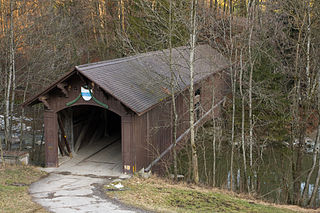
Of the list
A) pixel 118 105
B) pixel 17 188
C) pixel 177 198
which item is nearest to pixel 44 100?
pixel 118 105

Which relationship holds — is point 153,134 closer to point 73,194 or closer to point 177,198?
point 177,198

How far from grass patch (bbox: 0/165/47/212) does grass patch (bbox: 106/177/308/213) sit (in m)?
2.42

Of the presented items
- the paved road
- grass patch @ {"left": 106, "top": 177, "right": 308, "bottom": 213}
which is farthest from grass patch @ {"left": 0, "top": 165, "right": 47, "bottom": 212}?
grass patch @ {"left": 106, "top": 177, "right": 308, "bottom": 213}

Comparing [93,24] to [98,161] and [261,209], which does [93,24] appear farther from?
[261,209]

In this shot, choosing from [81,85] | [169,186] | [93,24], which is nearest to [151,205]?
[169,186]

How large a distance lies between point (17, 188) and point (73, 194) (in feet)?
6.08

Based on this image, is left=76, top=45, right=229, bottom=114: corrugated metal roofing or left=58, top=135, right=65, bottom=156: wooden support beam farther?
left=58, top=135, right=65, bottom=156: wooden support beam

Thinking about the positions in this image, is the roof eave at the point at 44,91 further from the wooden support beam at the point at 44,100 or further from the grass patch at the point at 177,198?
the grass patch at the point at 177,198

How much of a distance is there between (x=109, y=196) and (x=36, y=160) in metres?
9.45

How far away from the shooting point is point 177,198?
35.0 ft

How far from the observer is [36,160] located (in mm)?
18594

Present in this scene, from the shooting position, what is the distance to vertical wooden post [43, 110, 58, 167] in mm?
14273

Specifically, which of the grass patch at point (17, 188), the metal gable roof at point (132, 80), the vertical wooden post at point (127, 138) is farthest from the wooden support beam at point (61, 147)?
the vertical wooden post at point (127, 138)

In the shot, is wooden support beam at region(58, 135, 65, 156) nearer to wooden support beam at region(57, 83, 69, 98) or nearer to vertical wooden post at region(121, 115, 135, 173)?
wooden support beam at region(57, 83, 69, 98)
